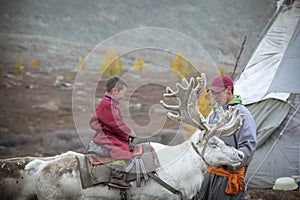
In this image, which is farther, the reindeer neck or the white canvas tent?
the white canvas tent

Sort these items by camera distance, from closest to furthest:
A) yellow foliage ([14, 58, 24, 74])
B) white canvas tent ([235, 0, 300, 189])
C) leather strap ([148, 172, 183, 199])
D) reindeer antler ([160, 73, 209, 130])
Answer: leather strap ([148, 172, 183, 199])
reindeer antler ([160, 73, 209, 130])
white canvas tent ([235, 0, 300, 189])
yellow foliage ([14, 58, 24, 74])

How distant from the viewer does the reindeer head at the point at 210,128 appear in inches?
155

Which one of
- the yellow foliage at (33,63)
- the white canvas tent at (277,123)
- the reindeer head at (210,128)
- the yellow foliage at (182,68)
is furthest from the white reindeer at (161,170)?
the yellow foliage at (33,63)

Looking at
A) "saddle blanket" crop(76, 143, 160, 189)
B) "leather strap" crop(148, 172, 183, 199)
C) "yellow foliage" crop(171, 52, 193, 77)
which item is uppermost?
"yellow foliage" crop(171, 52, 193, 77)

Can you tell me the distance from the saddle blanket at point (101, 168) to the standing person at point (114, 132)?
7cm

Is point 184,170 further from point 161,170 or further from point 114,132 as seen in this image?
point 114,132

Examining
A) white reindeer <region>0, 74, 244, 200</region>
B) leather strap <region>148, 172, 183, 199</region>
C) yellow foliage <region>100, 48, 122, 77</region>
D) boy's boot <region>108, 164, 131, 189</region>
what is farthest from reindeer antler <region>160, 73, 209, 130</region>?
yellow foliage <region>100, 48, 122, 77</region>

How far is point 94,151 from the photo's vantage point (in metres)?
4.06

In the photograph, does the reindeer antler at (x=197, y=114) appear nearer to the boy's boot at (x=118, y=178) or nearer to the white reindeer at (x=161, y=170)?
the white reindeer at (x=161, y=170)

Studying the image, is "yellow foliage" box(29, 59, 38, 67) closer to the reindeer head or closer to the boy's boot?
the reindeer head

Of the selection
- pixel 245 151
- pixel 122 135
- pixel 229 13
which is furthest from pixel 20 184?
pixel 229 13

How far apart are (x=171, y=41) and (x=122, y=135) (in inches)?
2094

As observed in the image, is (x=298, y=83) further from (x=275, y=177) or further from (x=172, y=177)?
(x=172, y=177)

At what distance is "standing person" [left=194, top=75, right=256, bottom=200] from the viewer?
4.03m
